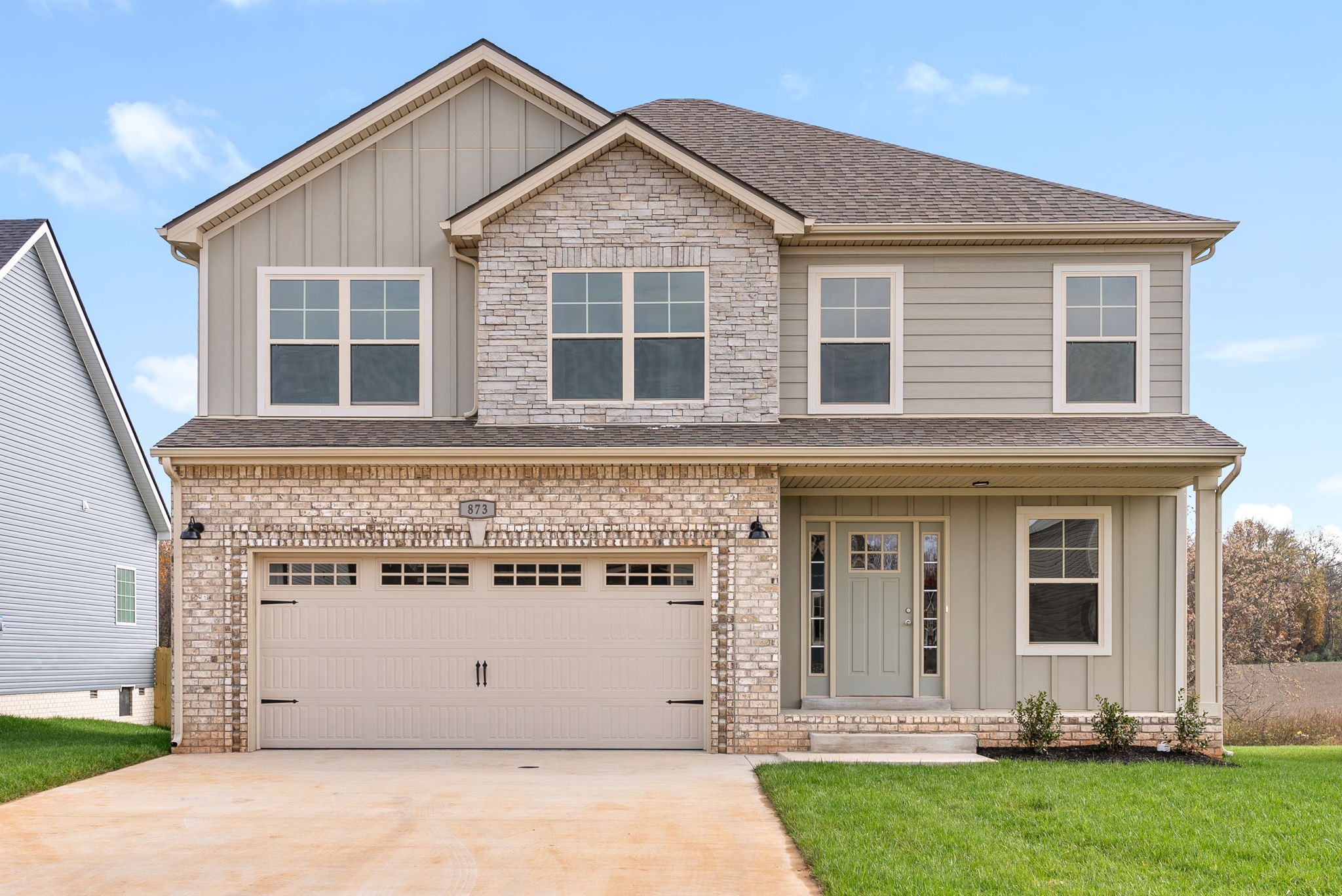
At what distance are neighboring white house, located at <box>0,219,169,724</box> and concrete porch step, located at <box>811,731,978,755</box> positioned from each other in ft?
43.4

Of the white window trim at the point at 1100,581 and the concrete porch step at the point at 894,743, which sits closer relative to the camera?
the concrete porch step at the point at 894,743

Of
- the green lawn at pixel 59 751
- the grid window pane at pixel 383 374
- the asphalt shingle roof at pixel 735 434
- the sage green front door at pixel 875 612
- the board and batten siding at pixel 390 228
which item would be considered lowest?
the green lawn at pixel 59 751

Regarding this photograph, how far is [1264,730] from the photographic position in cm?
2236

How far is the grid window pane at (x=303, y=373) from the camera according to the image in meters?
12.3

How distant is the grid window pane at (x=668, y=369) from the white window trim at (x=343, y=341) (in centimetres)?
232

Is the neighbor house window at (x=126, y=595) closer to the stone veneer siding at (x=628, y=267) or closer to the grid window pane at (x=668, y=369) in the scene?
the stone veneer siding at (x=628, y=267)

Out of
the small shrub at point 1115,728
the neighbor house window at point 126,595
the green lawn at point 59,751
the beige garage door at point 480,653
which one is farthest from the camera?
the neighbor house window at point 126,595

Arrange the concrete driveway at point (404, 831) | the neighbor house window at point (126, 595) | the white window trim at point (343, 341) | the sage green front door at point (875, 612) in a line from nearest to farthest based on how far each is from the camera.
Answer: the concrete driveway at point (404, 831) < the white window trim at point (343, 341) < the sage green front door at point (875, 612) < the neighbor house window at point (126, 595)

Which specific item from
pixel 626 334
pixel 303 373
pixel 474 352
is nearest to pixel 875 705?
pixel 626 334

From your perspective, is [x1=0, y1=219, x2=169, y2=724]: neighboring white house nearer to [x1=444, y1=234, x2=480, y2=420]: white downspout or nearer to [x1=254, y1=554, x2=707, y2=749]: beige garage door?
[x1=254, y1=554, x2=707, y2=749]: beige garage door

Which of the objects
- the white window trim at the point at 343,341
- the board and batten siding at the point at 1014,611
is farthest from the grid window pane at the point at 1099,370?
the white window trim at the point at 343,341

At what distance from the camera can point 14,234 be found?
18.1 m

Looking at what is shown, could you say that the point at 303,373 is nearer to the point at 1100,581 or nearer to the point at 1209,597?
the point at 1100,581

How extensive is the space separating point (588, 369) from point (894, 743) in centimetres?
502
